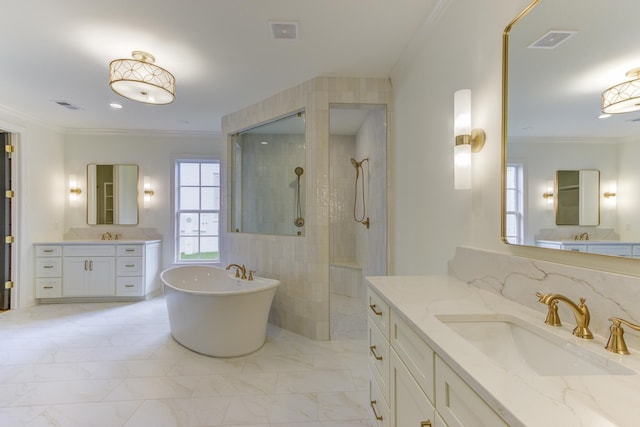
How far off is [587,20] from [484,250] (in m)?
0.97

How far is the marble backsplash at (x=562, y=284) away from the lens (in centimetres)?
83

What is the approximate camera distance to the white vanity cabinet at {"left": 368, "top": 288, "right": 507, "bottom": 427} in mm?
716

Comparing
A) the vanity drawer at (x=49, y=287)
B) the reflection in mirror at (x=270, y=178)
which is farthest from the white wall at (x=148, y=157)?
the reflection in mirror at (x=270, y=178)

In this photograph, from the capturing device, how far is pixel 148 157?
16.0 ft

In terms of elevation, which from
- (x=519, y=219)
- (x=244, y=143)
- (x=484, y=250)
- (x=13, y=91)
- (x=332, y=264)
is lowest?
(x=332, y=264)

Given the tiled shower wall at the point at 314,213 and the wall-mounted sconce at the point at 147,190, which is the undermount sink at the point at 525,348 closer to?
the tiled shower wall at the point at 314,213

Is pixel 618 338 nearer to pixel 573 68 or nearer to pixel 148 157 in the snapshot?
pixel 573 68

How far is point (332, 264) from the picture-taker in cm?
483

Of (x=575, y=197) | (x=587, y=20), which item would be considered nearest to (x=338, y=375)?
(x=575, y=197)

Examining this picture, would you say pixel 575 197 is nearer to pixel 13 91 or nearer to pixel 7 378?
pixel 7 378

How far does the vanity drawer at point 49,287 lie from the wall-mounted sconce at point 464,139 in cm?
527

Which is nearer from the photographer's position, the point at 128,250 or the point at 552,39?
the point at 552,39

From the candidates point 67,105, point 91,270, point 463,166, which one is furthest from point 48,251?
point 463,166

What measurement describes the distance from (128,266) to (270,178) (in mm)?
2515
